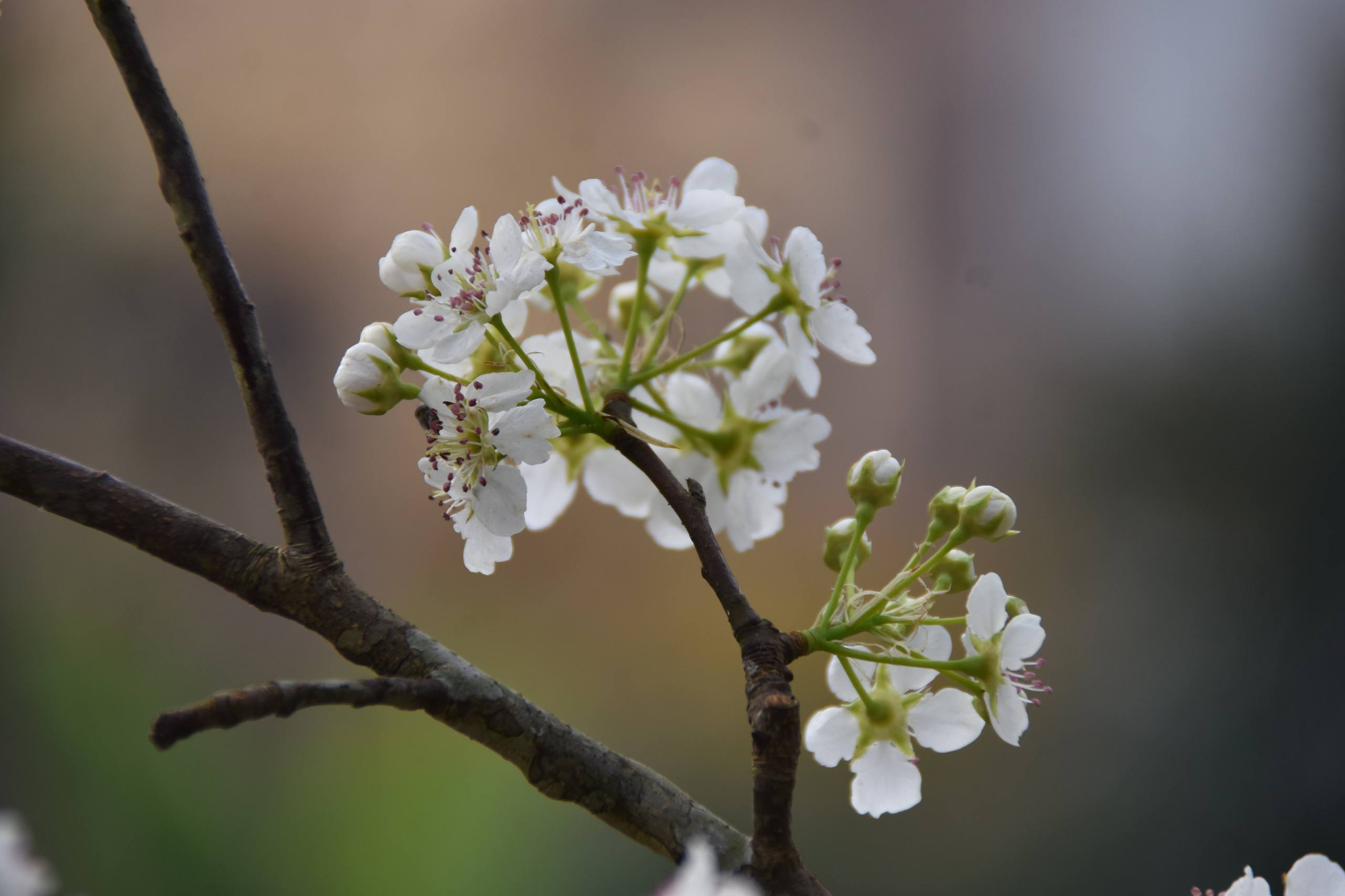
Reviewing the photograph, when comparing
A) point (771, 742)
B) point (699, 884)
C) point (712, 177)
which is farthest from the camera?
point (712, 177)

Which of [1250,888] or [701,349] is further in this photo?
[701,349]

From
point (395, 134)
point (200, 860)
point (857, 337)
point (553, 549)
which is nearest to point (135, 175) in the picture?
point (395, 134)

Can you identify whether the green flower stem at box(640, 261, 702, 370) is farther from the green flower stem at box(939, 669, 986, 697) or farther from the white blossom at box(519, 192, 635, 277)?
the green flower stem at box(939, 669, 986, 697)

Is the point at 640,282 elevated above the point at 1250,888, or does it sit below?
above

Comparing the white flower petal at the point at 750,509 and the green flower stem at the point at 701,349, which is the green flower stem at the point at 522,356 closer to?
the green flower stem at the point at 701,349

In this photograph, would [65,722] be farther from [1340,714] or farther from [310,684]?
[1340,714]

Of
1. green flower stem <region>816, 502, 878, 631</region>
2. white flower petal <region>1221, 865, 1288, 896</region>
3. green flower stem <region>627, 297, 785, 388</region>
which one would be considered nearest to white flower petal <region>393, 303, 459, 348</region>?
green flower stem <region>627, 297, 785, 388</region>

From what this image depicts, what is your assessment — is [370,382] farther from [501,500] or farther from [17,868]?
[17,868]

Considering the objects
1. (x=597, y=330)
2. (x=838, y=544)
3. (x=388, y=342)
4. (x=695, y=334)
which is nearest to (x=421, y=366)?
(x=388, y=342)
